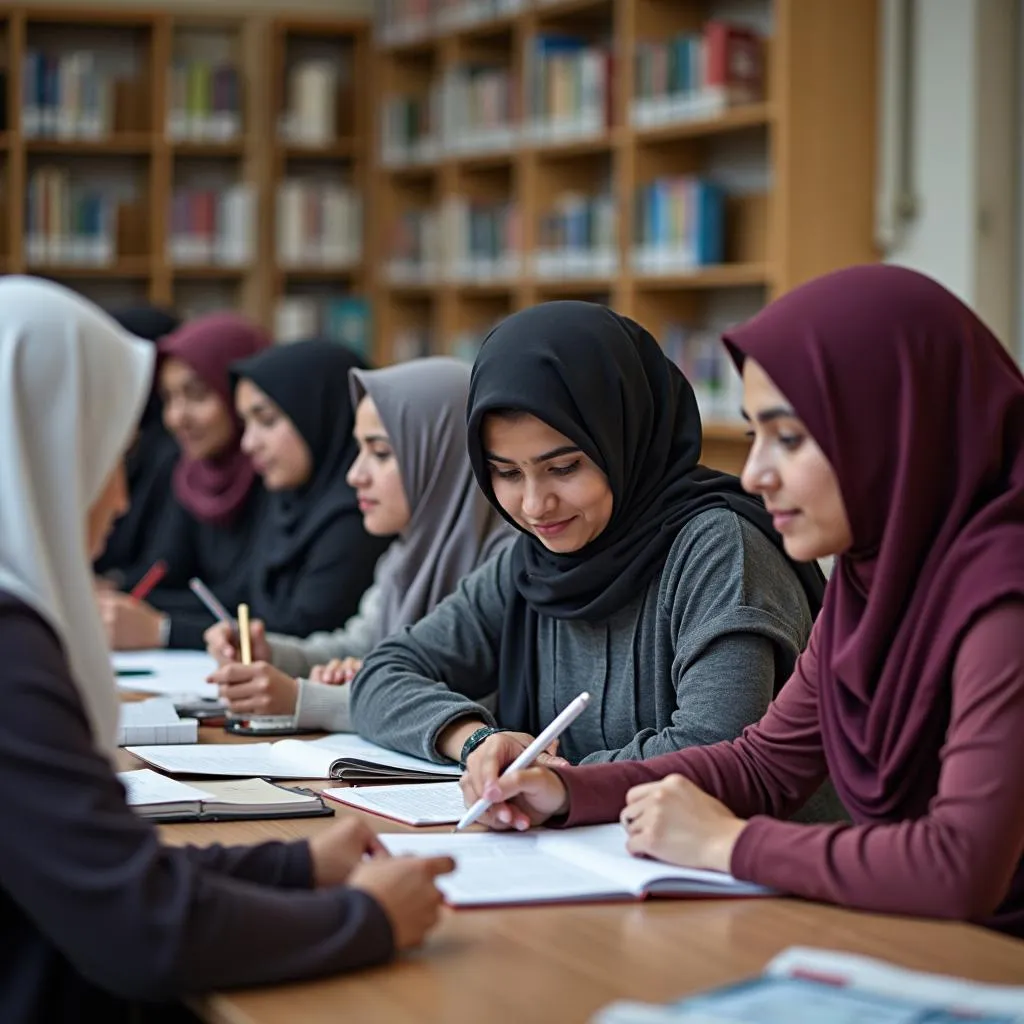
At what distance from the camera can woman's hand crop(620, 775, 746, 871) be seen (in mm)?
1577

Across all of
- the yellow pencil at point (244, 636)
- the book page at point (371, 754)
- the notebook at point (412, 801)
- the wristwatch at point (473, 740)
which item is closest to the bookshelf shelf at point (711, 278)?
the yellow pencil at point (244, 636)

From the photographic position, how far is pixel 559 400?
2125mm

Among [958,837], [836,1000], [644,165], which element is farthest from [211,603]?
[644,165]

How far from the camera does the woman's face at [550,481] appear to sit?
2.16 metres

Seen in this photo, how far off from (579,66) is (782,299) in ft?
14.6

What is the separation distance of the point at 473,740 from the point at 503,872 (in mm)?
534

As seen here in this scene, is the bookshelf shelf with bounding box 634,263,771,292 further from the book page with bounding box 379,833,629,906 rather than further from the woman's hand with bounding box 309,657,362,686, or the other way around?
the book page with bounding box 379,833,629,906

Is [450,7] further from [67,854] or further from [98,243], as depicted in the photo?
[67,854]

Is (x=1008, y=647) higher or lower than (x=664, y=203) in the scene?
lower

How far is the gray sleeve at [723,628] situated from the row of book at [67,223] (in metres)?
5.43

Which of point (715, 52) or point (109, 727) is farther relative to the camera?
point (715, 52)

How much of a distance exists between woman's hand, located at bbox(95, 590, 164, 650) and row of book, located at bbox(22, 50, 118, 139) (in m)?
3.94

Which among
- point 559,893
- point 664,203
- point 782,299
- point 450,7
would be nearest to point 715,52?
point 664,203

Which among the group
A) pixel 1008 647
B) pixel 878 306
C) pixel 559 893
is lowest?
pixel 559 893
